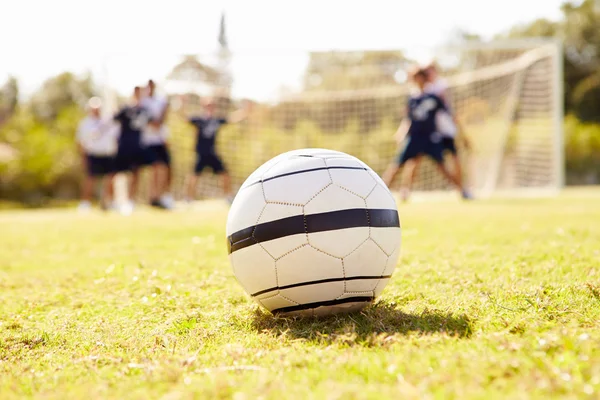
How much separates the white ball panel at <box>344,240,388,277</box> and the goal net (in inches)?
572

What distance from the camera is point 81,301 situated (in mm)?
4109

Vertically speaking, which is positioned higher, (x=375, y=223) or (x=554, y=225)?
(x=375, y=223)

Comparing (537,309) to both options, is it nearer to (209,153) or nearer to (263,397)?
(263,397)

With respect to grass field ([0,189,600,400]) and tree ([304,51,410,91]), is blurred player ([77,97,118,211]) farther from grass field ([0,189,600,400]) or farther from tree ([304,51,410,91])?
grass field ([0,189,600,400])

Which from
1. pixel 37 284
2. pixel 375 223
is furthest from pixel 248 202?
pixel 37 284

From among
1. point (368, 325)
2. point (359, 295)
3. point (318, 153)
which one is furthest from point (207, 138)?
point (368, 325)

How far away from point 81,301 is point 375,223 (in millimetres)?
2109

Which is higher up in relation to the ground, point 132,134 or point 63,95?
point 63,95

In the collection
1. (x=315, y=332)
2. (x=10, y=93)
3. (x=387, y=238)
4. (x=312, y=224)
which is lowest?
(x=315, y=332)

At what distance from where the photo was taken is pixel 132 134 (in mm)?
13109

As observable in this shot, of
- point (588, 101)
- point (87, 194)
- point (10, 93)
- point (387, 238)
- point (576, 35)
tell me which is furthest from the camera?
point (10, 93)

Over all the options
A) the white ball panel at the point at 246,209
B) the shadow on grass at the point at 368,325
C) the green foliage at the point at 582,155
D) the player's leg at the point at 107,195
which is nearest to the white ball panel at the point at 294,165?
the white ball panel at the point at 246,209

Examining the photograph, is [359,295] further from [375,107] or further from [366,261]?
[375,107]

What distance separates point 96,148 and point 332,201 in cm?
1256
